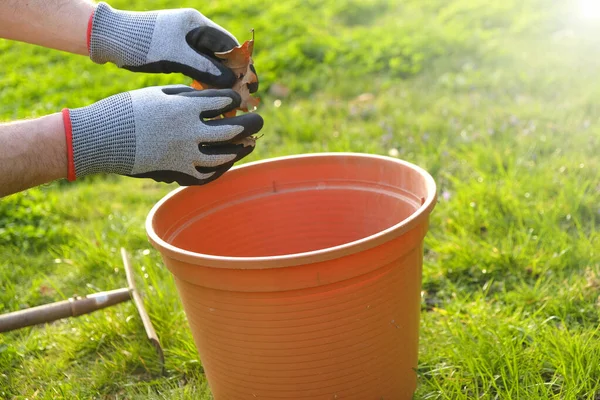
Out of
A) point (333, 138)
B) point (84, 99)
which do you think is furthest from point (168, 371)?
point (84, 99)

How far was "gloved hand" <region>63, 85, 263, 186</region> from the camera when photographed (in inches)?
64.2

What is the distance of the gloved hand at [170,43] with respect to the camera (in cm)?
179

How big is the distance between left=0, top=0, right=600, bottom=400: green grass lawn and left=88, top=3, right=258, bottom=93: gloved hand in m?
0.81

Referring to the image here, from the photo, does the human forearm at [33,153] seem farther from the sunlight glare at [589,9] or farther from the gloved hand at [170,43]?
the sunlight glare at [589,9]

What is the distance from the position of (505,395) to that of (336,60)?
328 cm

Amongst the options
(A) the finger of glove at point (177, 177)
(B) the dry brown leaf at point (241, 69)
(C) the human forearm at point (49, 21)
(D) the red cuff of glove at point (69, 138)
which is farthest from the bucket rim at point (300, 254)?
(C) the human forearm at point (49, 21)

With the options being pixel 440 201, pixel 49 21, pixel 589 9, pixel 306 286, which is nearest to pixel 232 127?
pixel 306 286

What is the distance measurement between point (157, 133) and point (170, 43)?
11.9 inches

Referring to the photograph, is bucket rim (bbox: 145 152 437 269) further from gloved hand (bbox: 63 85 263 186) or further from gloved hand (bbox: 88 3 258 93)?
gloved hand (bbox: 88 3 258 93)

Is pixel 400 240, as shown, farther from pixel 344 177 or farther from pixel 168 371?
pixel 168 371

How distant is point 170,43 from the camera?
1.81m

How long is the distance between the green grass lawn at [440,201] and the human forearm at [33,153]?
68 centimetres

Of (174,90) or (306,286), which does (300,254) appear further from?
(174,90)

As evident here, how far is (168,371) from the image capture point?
2.14m
